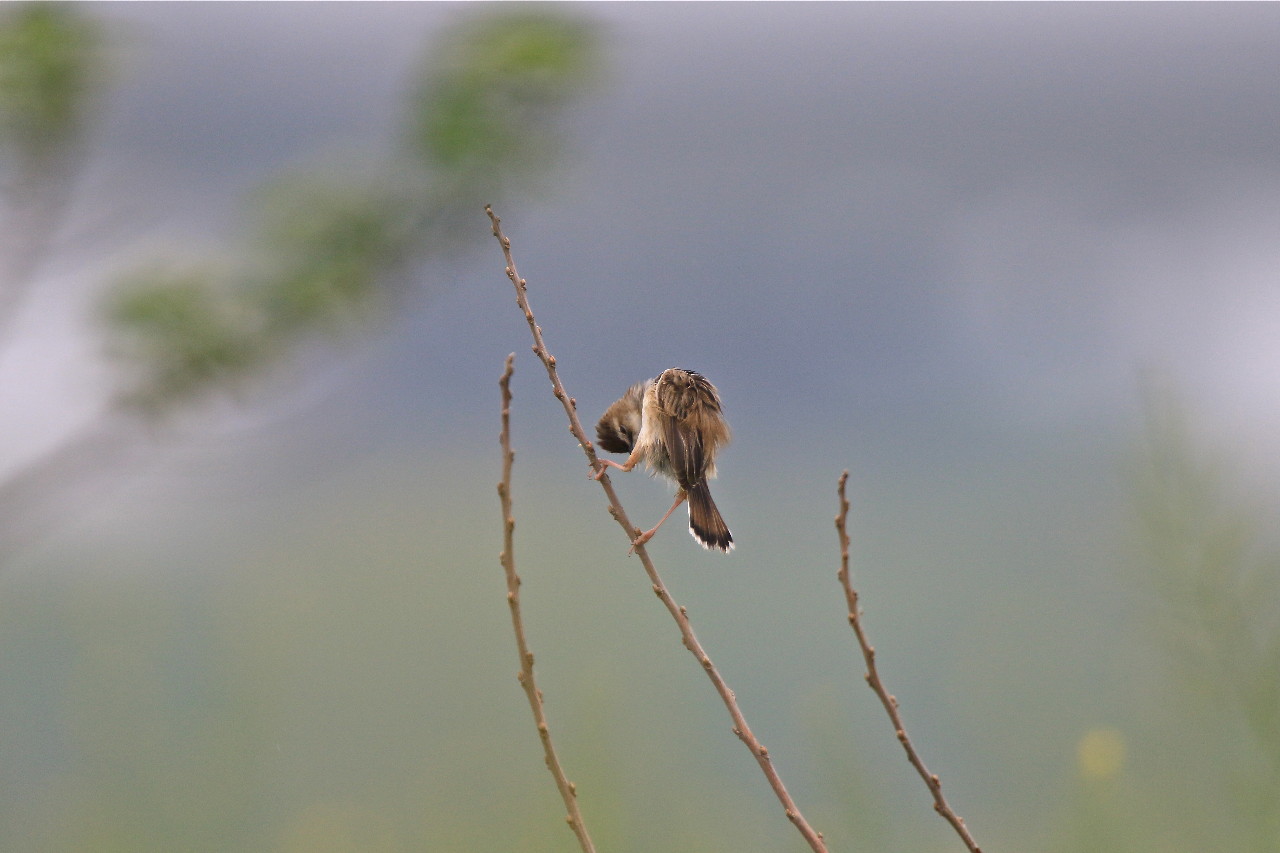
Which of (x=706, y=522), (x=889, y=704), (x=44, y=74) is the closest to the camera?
(x=889, y=704)

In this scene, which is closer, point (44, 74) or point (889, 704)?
point (889, 704)

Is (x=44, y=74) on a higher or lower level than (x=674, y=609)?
higher

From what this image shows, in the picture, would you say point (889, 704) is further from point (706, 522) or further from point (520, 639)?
point (706, 522)

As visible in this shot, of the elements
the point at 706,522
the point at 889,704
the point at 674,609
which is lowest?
the point at 889,704

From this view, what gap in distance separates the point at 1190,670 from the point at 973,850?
0.25 m

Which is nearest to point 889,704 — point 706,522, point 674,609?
point 674,609

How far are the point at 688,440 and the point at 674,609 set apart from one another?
36.3 inches

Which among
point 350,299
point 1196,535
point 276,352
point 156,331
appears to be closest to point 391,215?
point 350,299

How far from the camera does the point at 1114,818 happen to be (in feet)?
4.22

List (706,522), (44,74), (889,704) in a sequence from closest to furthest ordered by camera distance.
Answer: (889,704) < (44,74) < (706,522)

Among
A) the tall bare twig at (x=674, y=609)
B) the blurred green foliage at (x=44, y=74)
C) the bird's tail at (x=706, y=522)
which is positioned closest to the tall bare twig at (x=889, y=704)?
the tall bare twig at (x=674, y=609)

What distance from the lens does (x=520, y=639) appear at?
1.01 metres

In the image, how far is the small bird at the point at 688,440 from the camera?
6.22 feet

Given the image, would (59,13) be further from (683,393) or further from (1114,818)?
(1114,818)
